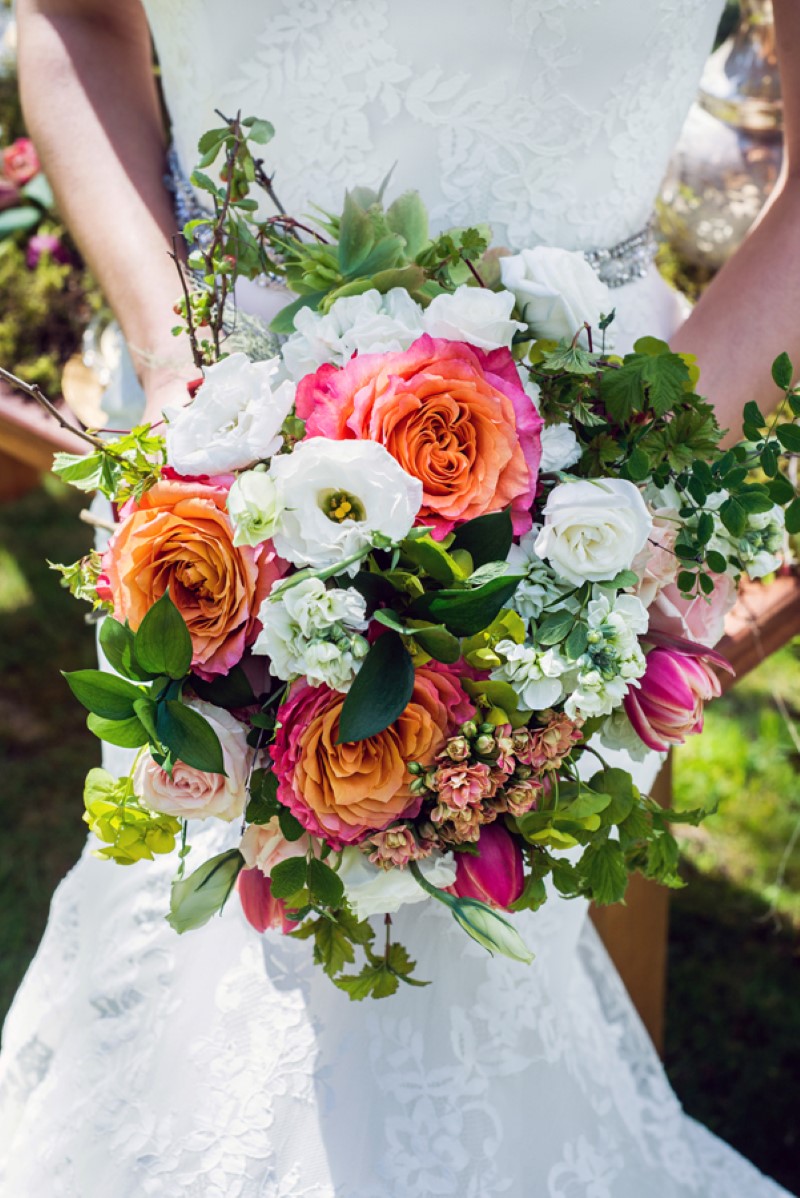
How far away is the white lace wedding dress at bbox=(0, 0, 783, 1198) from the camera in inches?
43.4

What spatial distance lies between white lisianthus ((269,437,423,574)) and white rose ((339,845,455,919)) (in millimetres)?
254

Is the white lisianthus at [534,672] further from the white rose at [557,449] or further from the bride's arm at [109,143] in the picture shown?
the bride's arm at [109,143]

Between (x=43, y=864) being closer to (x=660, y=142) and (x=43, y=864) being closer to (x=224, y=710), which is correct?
(x=224, y=710)

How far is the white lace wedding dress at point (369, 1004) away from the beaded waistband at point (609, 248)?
0.11ft

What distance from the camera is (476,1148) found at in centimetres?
115

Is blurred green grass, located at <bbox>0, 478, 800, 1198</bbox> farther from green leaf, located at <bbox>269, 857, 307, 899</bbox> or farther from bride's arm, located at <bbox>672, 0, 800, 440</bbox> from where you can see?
green leaf, located at <bbox>269, 857, 307, 899</bbox>

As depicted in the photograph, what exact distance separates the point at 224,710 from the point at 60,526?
2.84 metres

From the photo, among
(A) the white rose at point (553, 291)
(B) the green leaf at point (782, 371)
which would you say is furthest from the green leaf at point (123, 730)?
(B) the green leaf at point (782, 371)

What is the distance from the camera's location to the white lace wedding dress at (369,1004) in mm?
1102

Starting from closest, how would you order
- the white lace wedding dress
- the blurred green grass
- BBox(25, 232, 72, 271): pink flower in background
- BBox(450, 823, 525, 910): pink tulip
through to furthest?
BBox(450, 823, 525, 910): pink tulip < the white lace wedding dress < the blurred green grass < BBox(25, 232, 72, 271): pink flower in background

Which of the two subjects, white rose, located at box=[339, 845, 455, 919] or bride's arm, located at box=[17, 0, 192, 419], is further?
bride's arm, located at box=[17, 0, 192, 419]

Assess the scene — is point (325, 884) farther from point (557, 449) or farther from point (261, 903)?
point (557, 449)

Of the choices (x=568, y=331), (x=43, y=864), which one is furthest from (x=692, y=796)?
(x=568, y=331)

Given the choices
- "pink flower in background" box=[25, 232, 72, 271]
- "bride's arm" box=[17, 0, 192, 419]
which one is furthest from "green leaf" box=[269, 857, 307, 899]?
"pink flower in background" box=[25, 232, 72, 271]
